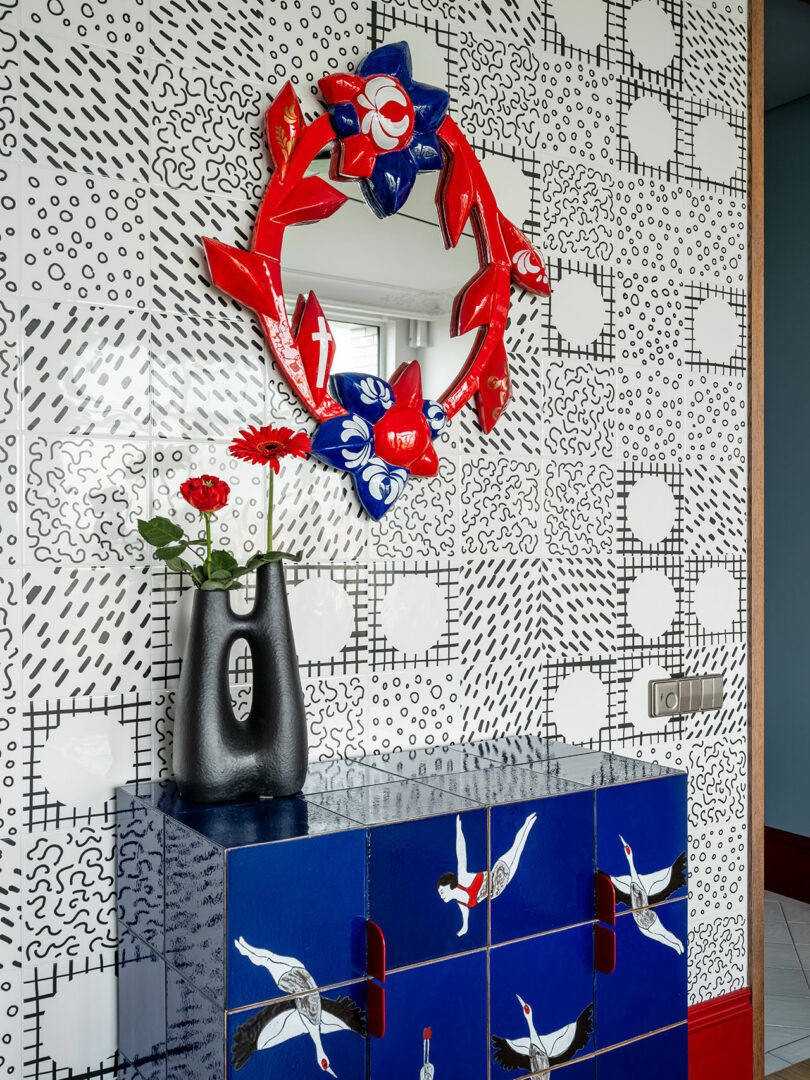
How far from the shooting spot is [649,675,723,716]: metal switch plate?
2.35 meters

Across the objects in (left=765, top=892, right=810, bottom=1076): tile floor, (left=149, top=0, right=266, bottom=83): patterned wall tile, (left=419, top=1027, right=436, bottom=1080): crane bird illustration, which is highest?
(left=149, top=0, right=266, bottom=83): patterned wall tile

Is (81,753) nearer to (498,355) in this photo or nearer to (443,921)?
(443,921)

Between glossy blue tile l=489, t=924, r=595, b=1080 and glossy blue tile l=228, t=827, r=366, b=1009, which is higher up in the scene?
glossy blue tile l=228, t=827, r=366, b=1009

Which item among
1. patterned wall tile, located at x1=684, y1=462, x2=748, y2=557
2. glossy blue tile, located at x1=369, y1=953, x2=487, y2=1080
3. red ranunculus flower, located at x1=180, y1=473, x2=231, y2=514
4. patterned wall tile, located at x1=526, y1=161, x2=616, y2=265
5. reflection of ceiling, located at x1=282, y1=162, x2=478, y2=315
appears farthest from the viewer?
patterned wall tile, located at x1=684, y1=462, x2=748, y2=557

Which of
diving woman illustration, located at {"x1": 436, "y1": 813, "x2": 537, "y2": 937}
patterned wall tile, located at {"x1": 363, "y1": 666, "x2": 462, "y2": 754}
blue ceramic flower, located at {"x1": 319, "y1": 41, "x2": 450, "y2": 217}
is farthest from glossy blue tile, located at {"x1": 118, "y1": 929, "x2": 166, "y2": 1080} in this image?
blue ceramic flower, located at {"x1": 319, "y1": 41, "x2": 450, "y2": 217}

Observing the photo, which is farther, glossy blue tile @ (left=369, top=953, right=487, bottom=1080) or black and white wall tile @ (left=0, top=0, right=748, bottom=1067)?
black and white wall tile @ (left=0, top=0, right=748, bottom=1067)

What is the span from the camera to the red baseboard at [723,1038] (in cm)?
235

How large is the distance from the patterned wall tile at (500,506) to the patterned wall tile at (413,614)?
3.8 inches

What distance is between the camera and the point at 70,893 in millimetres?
1582

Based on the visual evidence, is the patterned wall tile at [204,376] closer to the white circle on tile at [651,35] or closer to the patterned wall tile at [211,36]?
the patterned wall tile at [211,36]

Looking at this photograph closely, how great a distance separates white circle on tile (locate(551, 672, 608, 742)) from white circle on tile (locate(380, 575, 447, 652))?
1.19ft

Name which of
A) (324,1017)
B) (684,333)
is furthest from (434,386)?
(324,1017)

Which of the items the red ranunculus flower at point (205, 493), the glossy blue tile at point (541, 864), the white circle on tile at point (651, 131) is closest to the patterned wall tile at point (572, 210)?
the white circle on tile at point (651, 131)

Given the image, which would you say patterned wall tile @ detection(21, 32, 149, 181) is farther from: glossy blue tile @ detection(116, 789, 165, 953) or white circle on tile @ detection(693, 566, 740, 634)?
white circle on tile @ detection(693, 566, 740, 634)
